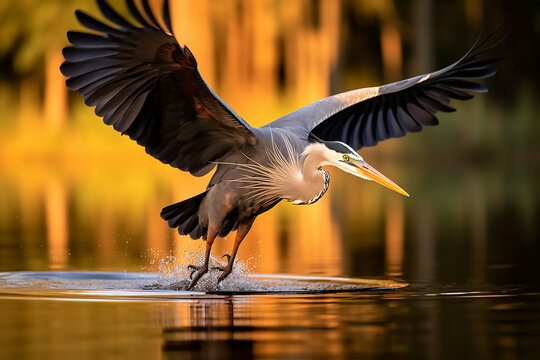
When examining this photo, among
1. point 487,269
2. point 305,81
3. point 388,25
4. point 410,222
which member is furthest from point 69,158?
point 487,269

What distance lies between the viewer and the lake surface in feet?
21.1

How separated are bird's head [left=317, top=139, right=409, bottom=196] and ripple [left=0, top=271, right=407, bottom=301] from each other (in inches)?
32.2

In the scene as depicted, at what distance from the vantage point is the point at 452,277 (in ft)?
32.2

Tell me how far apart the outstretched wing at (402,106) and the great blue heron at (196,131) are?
777mm


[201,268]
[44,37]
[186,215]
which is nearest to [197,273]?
[201,268]

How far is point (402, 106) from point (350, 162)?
2566mm

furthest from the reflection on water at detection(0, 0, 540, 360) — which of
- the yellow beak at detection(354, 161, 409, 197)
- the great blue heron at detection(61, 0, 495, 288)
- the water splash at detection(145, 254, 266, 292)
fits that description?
the great blue heron at detection(61, 0, 495, 288)

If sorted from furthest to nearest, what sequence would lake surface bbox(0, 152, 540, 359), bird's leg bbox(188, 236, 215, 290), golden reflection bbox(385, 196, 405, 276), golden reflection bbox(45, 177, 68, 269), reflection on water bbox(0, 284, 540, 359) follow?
golden reflection bbox(45, 177, 68, 269), golden reflection bbox(385, 196, 405, 276), bird's leg bbox(188, 236, 215, 290), lake surface bbox(0, 152, 540, 359), reflection on water bbox(0, 284, 540, 359)

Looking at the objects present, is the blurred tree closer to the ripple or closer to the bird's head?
the ripple

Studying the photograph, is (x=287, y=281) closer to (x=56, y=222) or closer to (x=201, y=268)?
(x=201, y=268)

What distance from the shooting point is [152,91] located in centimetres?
947

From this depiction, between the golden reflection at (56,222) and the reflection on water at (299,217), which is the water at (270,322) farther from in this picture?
the golden reflection at (56,222)

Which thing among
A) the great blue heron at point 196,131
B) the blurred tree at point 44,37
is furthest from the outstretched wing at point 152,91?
the blurred tree at point 44,37

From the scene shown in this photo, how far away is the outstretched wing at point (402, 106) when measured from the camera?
1124cm
